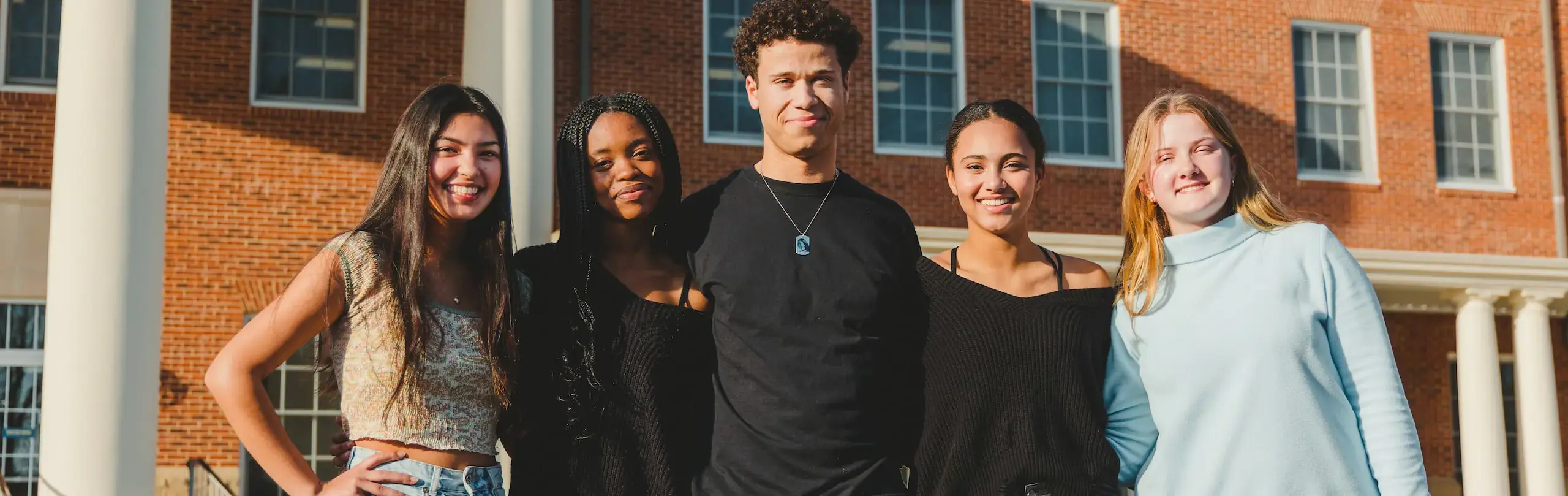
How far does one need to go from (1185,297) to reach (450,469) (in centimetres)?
195

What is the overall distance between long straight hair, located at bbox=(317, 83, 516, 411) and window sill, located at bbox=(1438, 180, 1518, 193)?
1502 cm

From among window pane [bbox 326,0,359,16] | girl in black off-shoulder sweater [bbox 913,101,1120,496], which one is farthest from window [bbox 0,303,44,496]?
girl in black off-shoulder sweater [bbox 913,101,1120,496]

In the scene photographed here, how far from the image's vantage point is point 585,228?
3.97 meters

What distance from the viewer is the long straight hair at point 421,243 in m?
3.52

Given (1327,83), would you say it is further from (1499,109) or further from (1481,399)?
(1481,399)

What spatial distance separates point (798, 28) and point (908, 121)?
10952 millimetres

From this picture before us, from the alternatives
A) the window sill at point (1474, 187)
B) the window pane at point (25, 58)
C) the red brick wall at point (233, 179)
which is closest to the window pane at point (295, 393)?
the red brick wall at point (233, 179)

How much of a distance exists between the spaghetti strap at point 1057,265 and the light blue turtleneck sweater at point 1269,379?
275 mm

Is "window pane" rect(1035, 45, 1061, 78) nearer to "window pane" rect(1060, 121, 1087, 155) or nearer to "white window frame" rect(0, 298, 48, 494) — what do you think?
"window pane" rect(1060, 121, 1087, 155)

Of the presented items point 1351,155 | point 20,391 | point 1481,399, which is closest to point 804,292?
point 20,391

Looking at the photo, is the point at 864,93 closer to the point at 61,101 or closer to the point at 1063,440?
the point at 61,101

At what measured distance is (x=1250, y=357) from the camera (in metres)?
3.44

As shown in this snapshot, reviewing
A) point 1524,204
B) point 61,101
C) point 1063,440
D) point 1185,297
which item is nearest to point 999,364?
point 1063,440

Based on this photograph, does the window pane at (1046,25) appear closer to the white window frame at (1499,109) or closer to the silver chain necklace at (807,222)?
the white window frame at (1499,109)
